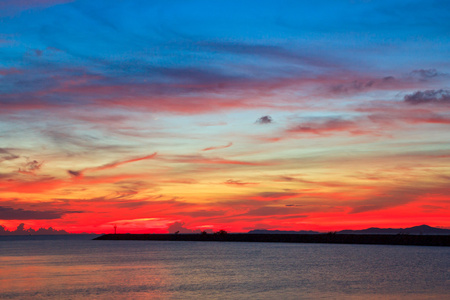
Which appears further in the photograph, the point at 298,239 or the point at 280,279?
the point at 298,239

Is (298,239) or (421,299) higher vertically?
(298,239)

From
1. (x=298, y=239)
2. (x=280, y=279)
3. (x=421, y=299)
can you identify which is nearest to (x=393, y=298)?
(x=421, y=299)

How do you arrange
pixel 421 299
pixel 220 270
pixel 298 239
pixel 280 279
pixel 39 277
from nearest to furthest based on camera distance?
1. pixel 421 299
2. pixel 280 279
3. pixel 39 277
4. pixel 220 270
5. pixel 298 239

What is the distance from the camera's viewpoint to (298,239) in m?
182

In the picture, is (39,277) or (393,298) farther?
(39,277)

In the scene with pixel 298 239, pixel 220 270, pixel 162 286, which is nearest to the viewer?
pixel 162 286

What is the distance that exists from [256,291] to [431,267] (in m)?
33.6

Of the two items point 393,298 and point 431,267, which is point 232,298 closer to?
point 393,298

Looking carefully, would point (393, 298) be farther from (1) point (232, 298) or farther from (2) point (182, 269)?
(2) point (182, 269)

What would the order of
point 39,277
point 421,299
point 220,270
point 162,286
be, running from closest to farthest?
point 421,299
point 162,286
point 39,277
point 220,270

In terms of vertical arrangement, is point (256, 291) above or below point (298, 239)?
below

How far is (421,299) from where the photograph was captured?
132ft

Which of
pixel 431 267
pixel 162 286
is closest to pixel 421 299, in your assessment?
pixel 162 286

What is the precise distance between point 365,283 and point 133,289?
73.8ft
